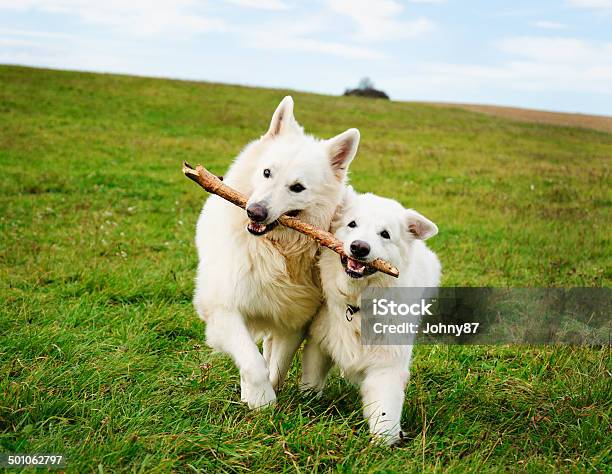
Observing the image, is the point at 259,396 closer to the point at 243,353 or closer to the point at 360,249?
the point at 243,353

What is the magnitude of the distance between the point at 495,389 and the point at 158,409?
248 centimetres

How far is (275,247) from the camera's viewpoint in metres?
4.40

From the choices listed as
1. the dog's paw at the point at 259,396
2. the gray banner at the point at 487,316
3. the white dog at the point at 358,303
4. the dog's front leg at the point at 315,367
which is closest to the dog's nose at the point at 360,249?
the white dog at the point at 358,303

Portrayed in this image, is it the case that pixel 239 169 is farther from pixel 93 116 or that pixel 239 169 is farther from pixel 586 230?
pixel 93 116

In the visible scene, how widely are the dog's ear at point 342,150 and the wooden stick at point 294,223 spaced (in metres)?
0.52

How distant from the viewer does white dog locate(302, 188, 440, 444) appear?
3982 millimetres

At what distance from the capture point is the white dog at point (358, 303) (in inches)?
157

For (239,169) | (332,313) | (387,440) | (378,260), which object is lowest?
(387,440)

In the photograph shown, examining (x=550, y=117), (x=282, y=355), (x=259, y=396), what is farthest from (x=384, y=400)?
(x=550, y=117)

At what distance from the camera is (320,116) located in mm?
26984

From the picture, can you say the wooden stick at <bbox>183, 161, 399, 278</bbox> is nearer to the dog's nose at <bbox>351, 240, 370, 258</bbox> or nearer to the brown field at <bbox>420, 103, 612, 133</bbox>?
the dog's nose at <bbox>351, 240, 370, 258</bbox>

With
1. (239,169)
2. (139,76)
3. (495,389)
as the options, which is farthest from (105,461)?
(139,76)

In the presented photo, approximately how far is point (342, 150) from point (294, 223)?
0.70 meters

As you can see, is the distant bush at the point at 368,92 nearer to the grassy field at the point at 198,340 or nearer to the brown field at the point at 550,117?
the brown field at the point at 550,117
